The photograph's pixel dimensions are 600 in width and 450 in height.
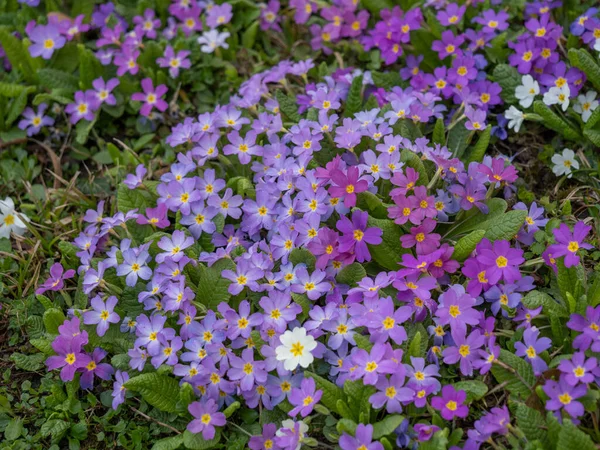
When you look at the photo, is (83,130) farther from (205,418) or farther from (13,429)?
(205,418)

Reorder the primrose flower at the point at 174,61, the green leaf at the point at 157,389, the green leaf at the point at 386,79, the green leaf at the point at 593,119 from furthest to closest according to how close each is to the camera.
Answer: the primrose flower at the point at 174,61, the green leaf at the point at 386,79, the green leaf at the point at 593,119, the green leaf at the point at 157,389

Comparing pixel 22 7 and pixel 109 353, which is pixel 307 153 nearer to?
pixel 109 353

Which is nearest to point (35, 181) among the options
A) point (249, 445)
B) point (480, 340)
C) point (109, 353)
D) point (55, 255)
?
point (55, 255)

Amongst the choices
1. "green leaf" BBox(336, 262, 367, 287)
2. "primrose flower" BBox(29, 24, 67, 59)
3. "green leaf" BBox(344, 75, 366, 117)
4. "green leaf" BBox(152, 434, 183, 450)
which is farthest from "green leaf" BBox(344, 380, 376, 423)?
"primrose flower" BBox(29, 24, 67, 59)

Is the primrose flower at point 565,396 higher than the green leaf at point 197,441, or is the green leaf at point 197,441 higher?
the primrose flower at point 565,396

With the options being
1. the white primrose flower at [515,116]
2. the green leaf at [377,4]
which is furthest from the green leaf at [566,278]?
the green leaf at [377,4]

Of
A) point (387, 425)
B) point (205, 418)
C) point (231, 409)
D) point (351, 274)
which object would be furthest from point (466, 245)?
point (205, 418)

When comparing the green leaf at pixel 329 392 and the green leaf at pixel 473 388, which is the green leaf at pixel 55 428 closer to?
the green leaf at pixel 329 392
